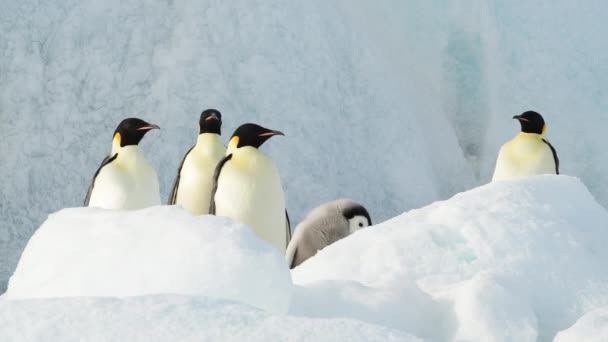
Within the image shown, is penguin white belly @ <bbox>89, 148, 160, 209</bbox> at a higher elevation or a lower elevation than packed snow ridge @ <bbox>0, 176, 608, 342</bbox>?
lower

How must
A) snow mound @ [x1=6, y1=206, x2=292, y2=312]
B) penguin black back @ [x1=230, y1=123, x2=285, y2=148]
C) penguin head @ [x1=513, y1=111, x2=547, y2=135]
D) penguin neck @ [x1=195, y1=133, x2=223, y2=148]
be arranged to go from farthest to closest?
penguin head @ [x1=513, y1=111, x2=547, y2=135], penguin neck @ [x1=195, y1=133, x2=223, y2=148], penguin black back @ [x1=230, y1=123, x2=285, y2=148], snow mound @ [x1=6, y1=206, x2=292, y2=312]

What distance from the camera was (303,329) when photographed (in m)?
1.44

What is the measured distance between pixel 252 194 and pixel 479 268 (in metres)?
2.79

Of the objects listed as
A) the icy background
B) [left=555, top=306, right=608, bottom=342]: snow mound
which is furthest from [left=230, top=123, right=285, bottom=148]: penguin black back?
[left=555, top=306, right=608, bottom=342]: snow mound

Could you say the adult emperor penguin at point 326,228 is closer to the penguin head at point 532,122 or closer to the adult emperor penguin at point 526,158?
the adult emperor penguin at point 526,158

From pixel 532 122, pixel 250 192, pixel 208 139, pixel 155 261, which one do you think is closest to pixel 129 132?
pixel 208 139

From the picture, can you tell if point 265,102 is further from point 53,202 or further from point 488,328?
point 488,328

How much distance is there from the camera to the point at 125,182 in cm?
550

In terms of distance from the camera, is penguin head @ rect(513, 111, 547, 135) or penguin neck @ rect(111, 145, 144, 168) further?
penguin head @ rect(513, 111, 547, 135)

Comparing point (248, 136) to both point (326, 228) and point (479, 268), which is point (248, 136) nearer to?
point (326, 228)

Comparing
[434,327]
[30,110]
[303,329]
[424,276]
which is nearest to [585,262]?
[424,276]

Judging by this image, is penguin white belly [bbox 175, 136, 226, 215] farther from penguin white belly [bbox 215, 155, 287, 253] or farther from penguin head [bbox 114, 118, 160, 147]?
penguin white belly [bbox 215, 155, 287, 253]

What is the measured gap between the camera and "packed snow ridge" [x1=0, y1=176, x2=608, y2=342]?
1.47 m

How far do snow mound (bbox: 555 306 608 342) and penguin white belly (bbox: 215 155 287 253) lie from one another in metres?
3.28
